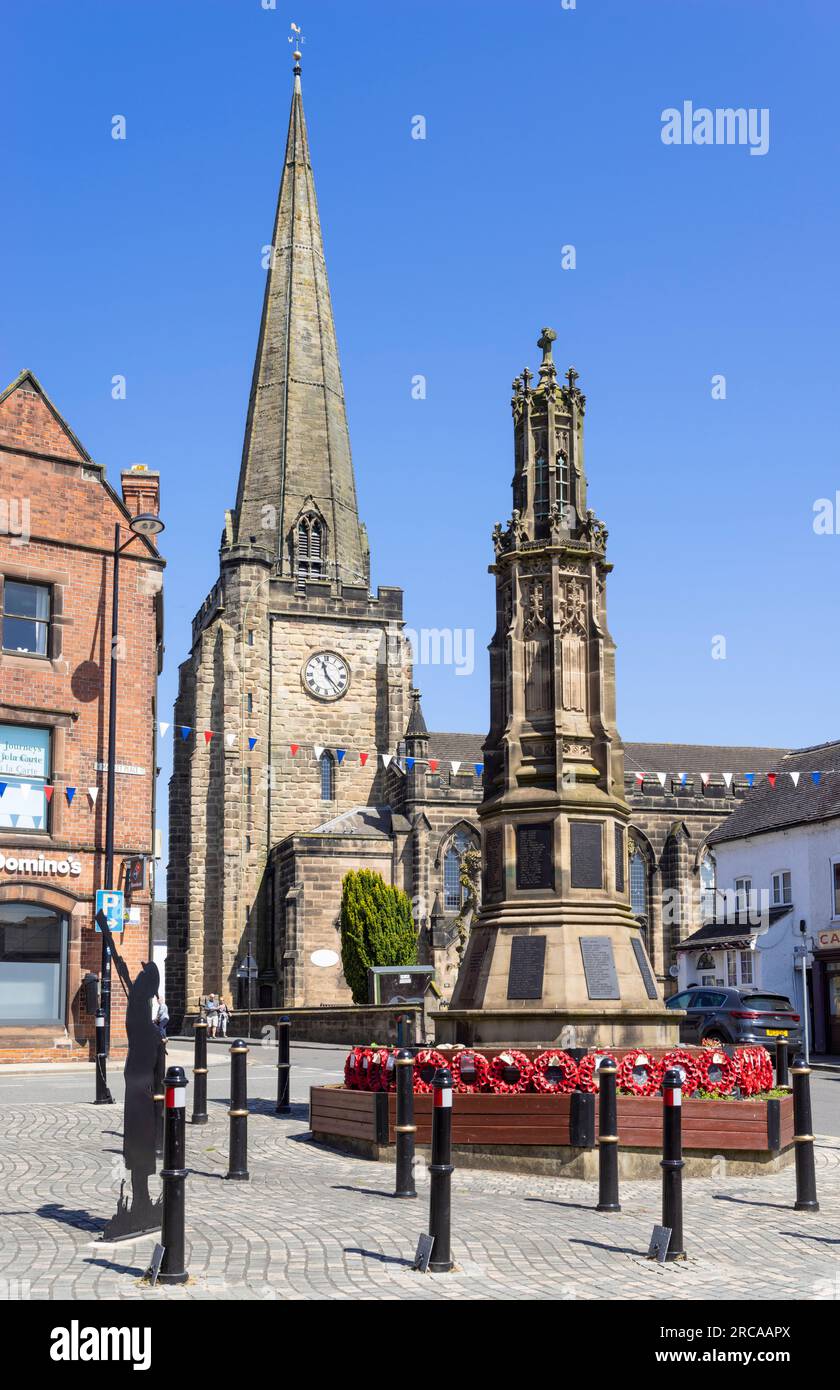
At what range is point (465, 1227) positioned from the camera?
10.1 meters

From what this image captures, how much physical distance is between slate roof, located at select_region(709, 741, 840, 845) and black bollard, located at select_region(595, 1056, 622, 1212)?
2808cm

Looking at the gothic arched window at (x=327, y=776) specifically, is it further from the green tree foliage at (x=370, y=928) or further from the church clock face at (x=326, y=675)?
the green tree foliage at (x=370, y=928)

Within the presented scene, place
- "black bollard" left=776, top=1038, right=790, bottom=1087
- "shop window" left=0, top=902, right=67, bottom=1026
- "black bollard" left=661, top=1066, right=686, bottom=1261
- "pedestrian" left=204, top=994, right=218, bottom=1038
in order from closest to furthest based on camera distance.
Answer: "black bollard" left=661, top=1066, right=686, bottom=1261
"black bollard" left=776, top=1038, right=790, bottom=1087
"shop window" left=0, top=902, right=67, bottom=1026
"pedestrian" left=204, top=994, right=218, bottom=1038

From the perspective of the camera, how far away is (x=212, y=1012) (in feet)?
165

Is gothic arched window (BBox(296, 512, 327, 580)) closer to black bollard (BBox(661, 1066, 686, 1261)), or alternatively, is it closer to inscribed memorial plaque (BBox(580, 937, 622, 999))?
inscribed memorial plaque (BBox(580, 937, 622, 999))

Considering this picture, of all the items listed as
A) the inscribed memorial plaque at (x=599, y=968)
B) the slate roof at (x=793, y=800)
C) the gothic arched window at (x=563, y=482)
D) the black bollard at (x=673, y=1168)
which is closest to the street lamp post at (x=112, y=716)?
the gothic arched window at (x=563, y=482)

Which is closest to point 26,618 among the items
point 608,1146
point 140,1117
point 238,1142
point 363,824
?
point 238,1142

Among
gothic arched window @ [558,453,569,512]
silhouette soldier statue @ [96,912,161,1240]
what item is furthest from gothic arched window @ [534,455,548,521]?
silhouette soldier statue @ [96,912,161,1240]

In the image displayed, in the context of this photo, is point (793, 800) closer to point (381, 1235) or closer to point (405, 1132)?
point (405, 1132)

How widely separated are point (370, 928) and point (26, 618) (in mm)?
25094

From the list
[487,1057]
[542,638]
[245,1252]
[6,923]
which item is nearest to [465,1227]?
[245,1252]

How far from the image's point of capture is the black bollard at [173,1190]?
818 cm

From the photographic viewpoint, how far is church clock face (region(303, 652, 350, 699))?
60.3m
